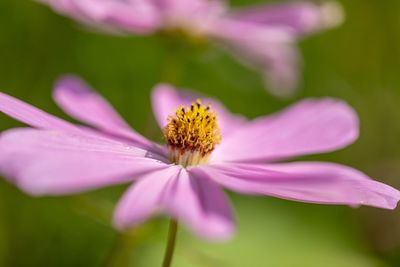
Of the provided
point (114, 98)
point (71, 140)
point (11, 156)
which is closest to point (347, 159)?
point (114, 98)

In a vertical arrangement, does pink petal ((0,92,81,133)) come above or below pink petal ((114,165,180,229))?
above

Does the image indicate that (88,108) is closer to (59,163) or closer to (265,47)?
(59,163)

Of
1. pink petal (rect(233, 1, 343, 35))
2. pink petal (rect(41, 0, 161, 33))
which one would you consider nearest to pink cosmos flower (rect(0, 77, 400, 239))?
pink petal (rect(41, 0, 161, 33))

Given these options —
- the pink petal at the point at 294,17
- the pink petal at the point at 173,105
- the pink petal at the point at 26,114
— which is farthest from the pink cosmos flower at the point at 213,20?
the pink petal at the point at 26,114

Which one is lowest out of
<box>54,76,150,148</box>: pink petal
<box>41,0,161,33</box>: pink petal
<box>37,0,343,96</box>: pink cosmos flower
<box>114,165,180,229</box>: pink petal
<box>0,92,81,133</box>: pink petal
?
<box>114,165,180,229</box>: pink petal

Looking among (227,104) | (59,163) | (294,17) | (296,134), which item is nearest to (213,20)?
(294,17)

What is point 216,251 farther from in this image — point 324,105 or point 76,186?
point 76,186

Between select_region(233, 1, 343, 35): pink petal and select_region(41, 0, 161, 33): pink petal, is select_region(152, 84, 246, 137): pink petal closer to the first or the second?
select_region(41, 0, 161, 33): pink petal
